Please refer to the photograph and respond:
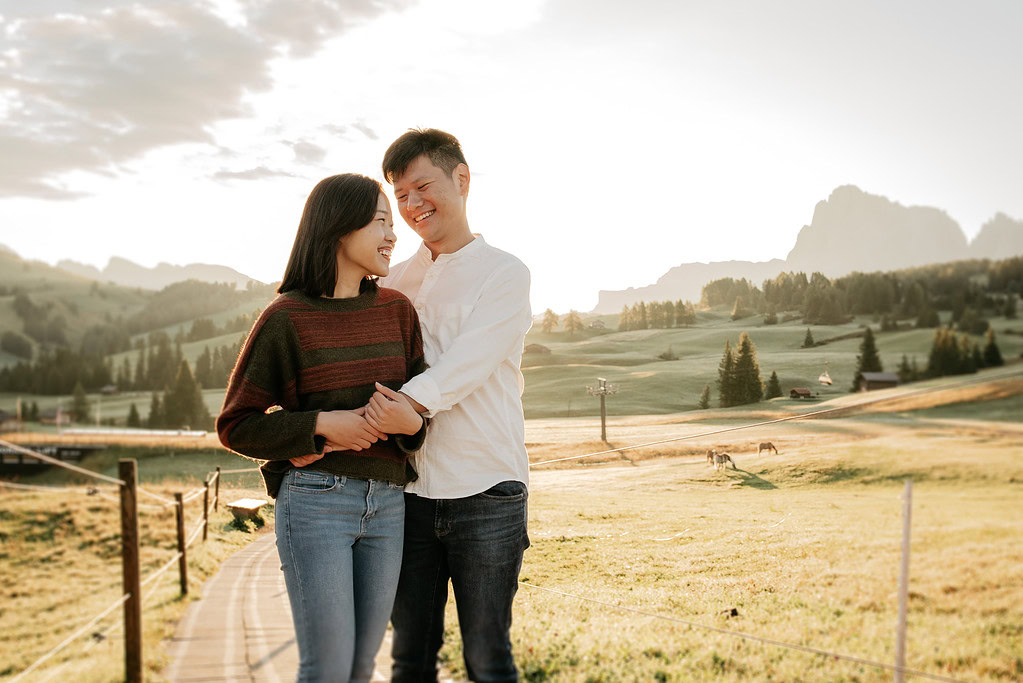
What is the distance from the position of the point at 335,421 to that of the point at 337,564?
29 centimetres

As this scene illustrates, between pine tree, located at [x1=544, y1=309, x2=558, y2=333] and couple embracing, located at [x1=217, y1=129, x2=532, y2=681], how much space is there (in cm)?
338

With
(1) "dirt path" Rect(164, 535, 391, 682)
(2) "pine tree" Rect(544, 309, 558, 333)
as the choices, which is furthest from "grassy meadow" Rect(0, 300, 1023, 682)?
(2) "pine tree" Rect(544, 309, 558, 333)

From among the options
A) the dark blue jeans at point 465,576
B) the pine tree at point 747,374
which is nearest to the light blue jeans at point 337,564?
the dark blue jeans at point 465,576

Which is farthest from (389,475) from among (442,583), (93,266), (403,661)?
(93,266)

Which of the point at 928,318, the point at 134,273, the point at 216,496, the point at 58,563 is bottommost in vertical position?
the point at 58,563

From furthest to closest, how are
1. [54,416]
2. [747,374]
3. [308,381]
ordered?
[54,416] < [747,374] < [308,381]

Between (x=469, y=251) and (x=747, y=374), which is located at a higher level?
(x=469, y=251)

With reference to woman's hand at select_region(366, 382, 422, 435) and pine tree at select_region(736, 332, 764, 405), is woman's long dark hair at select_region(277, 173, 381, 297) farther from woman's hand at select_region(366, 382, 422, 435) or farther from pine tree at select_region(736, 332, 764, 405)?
pine tree at select_region(736, 332, 764, 405)

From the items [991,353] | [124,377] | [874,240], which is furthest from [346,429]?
[124,377]

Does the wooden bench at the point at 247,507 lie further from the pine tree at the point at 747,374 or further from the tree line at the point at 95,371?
the tree line at the point at 95,371

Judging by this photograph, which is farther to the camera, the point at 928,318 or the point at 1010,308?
the point at 928,318

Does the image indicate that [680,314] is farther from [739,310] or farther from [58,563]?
[58,563]

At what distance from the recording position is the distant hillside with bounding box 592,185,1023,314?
2.54 meters

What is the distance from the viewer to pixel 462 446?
155 cm
